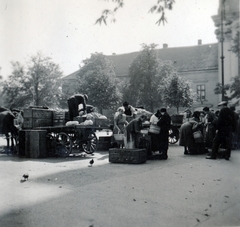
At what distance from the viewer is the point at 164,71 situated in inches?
1231

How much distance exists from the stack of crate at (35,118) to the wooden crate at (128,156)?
3.56m

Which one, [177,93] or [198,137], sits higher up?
[177,93]

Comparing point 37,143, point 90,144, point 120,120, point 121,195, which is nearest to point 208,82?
point 120,120

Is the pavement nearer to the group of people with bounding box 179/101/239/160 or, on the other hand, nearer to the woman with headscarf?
the group of people with bounding box 179/101/239/160

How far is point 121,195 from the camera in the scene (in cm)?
595

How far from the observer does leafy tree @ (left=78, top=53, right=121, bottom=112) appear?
17.4 meters

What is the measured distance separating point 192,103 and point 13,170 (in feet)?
40.3

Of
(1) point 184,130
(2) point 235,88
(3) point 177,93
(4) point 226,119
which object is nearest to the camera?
(2) point 235,88

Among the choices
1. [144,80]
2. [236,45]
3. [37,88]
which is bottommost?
[236,45]

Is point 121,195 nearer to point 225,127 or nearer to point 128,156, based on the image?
point 128,156

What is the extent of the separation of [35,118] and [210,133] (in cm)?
654

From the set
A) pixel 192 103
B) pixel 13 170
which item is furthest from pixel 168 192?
pixel 192 103

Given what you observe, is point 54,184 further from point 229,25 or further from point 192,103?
point 192,103

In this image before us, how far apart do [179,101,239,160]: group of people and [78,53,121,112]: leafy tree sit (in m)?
5.82
